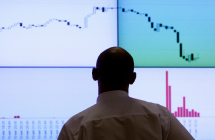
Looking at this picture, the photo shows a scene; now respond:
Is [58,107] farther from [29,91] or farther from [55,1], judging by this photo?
[55,1]

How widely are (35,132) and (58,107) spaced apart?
0.63 feet

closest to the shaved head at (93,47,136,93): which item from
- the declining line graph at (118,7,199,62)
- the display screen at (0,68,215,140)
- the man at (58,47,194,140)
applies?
the man at (58,47,194,140)

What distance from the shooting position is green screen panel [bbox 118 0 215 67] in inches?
70.6

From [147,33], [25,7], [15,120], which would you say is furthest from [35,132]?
[147,33]

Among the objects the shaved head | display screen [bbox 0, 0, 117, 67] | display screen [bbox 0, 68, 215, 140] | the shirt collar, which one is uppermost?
display screen [bbox 0, 0, 117, 67]

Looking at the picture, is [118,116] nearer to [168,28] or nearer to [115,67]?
[115,67]

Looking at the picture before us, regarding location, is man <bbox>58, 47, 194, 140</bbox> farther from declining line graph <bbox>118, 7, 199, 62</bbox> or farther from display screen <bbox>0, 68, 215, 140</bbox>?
declining line graph <bbox>118, 7, 199, 62</bbox>

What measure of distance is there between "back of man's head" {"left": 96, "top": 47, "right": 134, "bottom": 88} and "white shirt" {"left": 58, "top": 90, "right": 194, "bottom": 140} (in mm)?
44

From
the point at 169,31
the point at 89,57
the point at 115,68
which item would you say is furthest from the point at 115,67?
the point at 169,31

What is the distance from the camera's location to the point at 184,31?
1817 mm

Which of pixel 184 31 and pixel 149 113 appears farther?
pixel 184 31

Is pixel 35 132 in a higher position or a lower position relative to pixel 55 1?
lower

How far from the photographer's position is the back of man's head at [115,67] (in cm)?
100

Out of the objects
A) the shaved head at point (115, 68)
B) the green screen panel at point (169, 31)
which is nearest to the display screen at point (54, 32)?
the green screen panel at point (169, 31)
